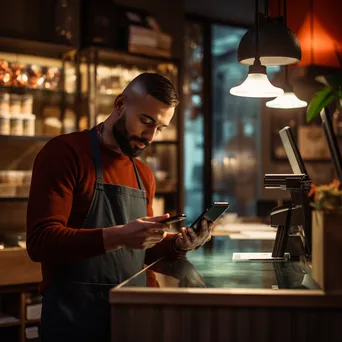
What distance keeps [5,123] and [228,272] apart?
98.7 inches

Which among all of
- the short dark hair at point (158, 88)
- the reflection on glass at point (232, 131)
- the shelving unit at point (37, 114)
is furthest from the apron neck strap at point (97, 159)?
the reflection on glass at point (232, 131)

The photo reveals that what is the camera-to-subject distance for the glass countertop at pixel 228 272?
186 centimetres

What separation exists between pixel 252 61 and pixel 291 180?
927mm

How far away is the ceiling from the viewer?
6047 millimetres

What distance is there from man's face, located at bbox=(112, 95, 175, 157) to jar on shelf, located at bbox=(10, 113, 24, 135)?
214 centimetres

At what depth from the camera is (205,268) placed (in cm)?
225

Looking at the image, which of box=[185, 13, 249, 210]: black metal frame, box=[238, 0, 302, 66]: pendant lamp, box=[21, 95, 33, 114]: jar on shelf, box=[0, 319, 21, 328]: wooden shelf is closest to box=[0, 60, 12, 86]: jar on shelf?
box=[21, 95, 33, 114]: jar on shelf

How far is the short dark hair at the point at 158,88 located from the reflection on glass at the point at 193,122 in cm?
399

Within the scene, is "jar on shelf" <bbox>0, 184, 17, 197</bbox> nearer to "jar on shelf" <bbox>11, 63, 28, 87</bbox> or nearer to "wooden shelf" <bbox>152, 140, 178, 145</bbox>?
"jar on shelf" <bbox>11, 63, 28, 87</bbox>

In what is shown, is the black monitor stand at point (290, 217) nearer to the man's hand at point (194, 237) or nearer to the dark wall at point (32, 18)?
the man's hand at point (194, 237)

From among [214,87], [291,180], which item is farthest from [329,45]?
[291,180]

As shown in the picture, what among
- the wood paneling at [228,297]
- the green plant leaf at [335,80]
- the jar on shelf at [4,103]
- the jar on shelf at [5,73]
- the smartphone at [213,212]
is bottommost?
the wood paneling at [228,297]

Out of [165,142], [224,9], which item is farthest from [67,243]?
[224,9]

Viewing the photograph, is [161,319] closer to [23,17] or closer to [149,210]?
[149,210]
